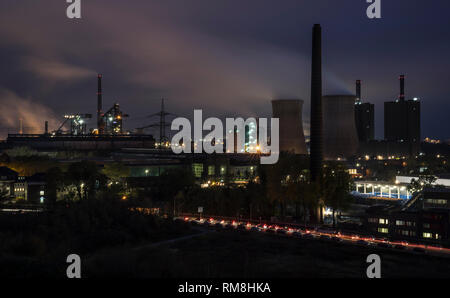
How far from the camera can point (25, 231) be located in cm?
1711

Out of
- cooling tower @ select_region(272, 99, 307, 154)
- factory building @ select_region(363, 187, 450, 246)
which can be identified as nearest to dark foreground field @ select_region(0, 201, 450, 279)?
factory building @ select_region(363, 187, 450, 246)

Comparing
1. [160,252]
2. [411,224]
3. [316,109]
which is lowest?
[411,224]

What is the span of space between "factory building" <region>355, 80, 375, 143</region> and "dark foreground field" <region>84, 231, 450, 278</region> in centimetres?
7973

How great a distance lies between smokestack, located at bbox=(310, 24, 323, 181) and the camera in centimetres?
2372

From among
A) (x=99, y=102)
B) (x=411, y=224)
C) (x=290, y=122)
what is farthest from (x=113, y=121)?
(x=411, y=224)

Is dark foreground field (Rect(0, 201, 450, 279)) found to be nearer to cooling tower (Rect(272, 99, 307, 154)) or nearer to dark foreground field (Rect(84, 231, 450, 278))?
dark foreground field (Rect(84, 231, 450, 278))

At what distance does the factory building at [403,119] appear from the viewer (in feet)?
284

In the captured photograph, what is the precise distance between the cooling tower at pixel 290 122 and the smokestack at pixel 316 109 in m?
10.9

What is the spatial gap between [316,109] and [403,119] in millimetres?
72309

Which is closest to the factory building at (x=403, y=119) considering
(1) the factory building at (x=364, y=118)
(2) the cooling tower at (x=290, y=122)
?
(1) the factory building at (x=364, y=118)

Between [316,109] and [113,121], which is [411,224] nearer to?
[316,109]

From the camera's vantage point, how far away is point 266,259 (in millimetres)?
14812

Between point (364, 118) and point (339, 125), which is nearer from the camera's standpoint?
point (339, 125)

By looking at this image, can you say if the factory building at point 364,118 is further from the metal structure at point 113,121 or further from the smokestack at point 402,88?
the metal structure at point 113,121
